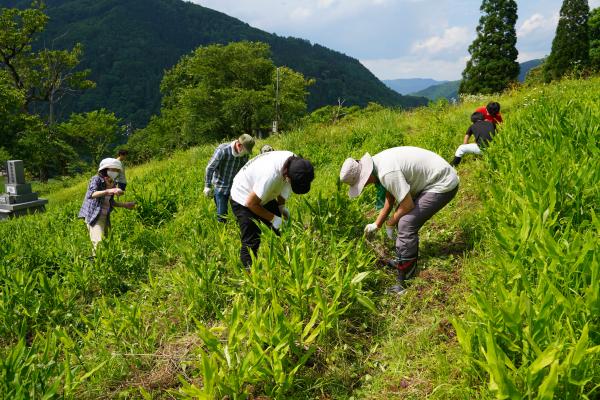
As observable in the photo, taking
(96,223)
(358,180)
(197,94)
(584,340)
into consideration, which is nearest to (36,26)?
(197,94)

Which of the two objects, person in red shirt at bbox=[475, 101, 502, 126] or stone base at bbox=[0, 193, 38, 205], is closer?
person in red shirt at bbox=[475, 101, 502, 126]

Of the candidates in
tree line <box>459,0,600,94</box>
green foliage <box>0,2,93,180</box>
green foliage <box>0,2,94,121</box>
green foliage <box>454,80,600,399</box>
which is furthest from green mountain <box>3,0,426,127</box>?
green foliage <box>454,80,600,399</box>

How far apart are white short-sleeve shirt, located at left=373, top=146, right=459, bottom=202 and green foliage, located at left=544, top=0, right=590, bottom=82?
32859 millimetres

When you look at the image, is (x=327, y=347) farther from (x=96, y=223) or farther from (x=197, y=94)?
(x=197, y=94)

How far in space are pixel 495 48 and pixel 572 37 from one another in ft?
17.5

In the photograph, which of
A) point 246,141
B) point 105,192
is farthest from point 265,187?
point 105,192

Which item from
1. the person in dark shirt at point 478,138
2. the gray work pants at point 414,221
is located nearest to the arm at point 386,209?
the gray work pants at point 414,221

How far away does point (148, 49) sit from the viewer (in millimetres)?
115000

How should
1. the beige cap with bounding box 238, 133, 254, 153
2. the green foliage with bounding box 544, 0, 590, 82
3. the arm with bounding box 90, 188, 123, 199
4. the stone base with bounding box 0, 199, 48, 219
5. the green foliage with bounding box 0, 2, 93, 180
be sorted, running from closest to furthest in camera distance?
the arm with bounding box 90, 188, 123, 199 < the beige cap with bounding box 238, 133, 254, 153 < the stone base with bounding box 0, 199, 48, 219 < the green foliage with bounding box 0, 2, 93, 180 < the green foliage with bounding box 544, 0, 590, 82

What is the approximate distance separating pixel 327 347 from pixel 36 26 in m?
29.8

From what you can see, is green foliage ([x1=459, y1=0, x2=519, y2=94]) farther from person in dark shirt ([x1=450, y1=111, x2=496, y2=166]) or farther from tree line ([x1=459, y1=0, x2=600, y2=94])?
person in dark shirt ([x1=450, y1=111, x2=496, y2=166])

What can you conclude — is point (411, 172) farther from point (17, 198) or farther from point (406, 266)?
point (17, 198)

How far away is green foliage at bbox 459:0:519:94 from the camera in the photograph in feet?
106

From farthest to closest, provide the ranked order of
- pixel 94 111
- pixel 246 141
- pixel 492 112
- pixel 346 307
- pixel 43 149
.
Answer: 1. pixel 94 111
2. pixel 43 149
3. pixel 492 112
4. pixel 246 141
5. pixel 346 307
